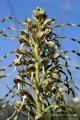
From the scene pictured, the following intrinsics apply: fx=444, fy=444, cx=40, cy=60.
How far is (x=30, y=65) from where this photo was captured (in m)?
5.13

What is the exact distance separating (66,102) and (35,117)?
2.50ft

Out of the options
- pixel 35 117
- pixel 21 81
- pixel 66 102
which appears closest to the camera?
pixel 35 117

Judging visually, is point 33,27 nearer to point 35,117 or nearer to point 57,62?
point 57,62

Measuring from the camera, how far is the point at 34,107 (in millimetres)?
5039

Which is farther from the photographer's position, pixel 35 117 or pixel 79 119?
pixel 79 119

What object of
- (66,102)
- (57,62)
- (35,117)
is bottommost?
(35,117)

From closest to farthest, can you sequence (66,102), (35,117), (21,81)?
(35,117)
(21,81)
(66,102)

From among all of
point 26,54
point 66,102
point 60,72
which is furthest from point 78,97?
point 26,54

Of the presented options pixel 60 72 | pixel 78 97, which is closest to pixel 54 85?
pixel 60 72

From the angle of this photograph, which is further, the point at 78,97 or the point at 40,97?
the point at 78,97

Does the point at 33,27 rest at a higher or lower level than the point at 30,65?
higher

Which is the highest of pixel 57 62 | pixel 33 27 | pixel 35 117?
pixel 33 27

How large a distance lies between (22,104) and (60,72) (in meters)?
0.59

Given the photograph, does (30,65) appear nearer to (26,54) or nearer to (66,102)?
(26,54)
